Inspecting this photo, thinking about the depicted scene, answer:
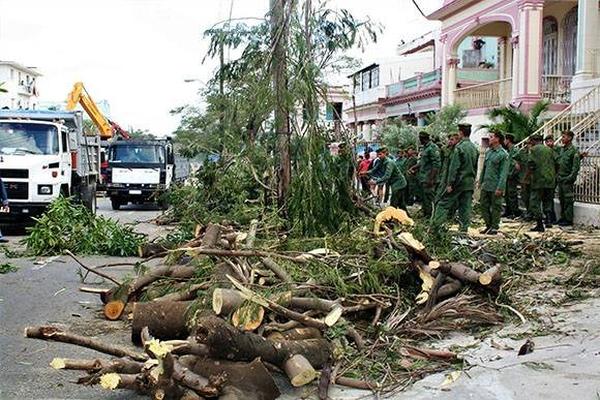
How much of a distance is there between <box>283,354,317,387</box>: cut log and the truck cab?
59.8 ft

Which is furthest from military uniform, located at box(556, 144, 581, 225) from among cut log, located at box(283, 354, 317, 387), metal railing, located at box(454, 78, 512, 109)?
metal railing, located at box(454, 78, 512, 109)

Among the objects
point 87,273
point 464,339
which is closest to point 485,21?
point 87,273

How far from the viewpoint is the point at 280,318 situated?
239 inches

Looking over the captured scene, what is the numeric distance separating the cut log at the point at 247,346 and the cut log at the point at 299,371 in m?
0.08

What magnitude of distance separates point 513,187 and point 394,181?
242 cm

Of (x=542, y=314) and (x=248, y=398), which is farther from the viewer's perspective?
(x=542, y=314)

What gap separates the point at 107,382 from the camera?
15.6 feet

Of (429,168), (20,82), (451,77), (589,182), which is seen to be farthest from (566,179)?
(20,82)

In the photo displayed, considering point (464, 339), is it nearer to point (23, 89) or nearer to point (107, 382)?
point (107, 382)

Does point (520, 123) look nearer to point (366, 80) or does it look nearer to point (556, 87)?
point (556, 87)

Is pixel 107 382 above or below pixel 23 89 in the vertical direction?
below

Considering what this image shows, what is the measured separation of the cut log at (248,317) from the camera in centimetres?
554

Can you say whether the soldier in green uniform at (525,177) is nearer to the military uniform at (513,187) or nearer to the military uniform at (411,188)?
the military uniform at (513,187)

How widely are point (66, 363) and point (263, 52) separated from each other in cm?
596
